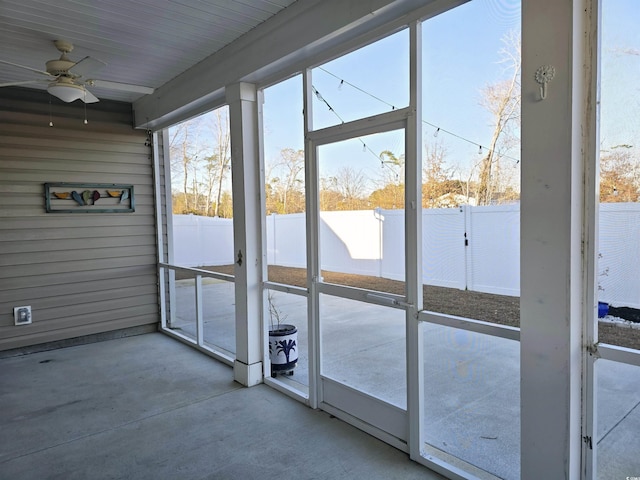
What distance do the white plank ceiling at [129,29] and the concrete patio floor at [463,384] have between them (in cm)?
213

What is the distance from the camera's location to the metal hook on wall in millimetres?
1718

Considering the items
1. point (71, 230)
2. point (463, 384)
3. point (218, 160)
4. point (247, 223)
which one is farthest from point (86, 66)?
point (463, 384)

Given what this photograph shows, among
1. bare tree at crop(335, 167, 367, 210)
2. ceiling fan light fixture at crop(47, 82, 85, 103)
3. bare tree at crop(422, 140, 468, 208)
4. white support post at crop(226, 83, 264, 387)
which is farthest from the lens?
white support post at crop(226, 83, 264, 387)

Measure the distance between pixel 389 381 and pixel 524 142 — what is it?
1.69 meters

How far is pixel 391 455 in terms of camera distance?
248cm

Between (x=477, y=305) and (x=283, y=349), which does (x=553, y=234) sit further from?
(x=283, y=349)

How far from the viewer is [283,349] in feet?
11.9

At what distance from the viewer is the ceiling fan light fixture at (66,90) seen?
3.02 m

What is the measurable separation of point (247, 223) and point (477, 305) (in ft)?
6.66

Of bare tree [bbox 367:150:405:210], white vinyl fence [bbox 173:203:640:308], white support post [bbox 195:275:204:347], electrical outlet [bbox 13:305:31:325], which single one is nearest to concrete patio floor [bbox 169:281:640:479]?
white vinyl fence [bbox 173:203:640:308]

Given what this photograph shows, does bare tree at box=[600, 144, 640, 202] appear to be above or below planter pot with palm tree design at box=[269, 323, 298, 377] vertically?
above

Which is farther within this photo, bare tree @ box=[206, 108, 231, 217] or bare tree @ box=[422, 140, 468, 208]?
bare tree @ box=[206, 108, 231, 217]

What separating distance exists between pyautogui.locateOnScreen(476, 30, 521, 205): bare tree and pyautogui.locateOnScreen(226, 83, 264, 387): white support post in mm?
1998

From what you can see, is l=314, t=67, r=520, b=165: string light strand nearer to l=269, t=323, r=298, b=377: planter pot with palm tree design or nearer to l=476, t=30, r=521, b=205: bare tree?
l=476, t=30, r=521, b=205: bare tree
